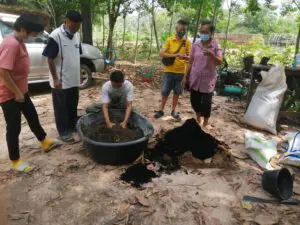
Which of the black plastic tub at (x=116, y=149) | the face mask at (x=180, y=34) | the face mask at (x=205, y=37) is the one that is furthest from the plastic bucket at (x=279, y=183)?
the face mask at (x=180, y=34)

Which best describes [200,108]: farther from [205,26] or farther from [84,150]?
[84,150]

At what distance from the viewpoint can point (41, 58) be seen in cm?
603

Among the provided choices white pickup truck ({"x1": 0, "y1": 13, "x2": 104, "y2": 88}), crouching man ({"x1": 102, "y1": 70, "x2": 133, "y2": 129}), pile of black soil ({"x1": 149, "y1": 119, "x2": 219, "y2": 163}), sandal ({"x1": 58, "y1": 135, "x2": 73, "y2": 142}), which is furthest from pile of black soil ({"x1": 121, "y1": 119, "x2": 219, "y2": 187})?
white pickup truck ({"x1": 0, "y1": 13, "x2": 104, "y2": 88})

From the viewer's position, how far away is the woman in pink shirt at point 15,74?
259cm

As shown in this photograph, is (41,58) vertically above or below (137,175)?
above

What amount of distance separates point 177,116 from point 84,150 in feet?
6.62

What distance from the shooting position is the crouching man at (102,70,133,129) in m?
3.55

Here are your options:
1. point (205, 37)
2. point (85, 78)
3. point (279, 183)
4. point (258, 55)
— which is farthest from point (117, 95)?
point (258, 55)

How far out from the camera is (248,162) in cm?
365

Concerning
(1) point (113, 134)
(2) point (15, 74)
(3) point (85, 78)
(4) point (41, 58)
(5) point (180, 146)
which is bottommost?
(5) point (180, 146)

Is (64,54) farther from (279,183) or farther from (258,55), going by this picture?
(258,55)

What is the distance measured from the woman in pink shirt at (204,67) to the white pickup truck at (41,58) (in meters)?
3.34

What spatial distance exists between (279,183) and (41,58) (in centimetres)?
539

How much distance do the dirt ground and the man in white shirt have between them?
47cm
